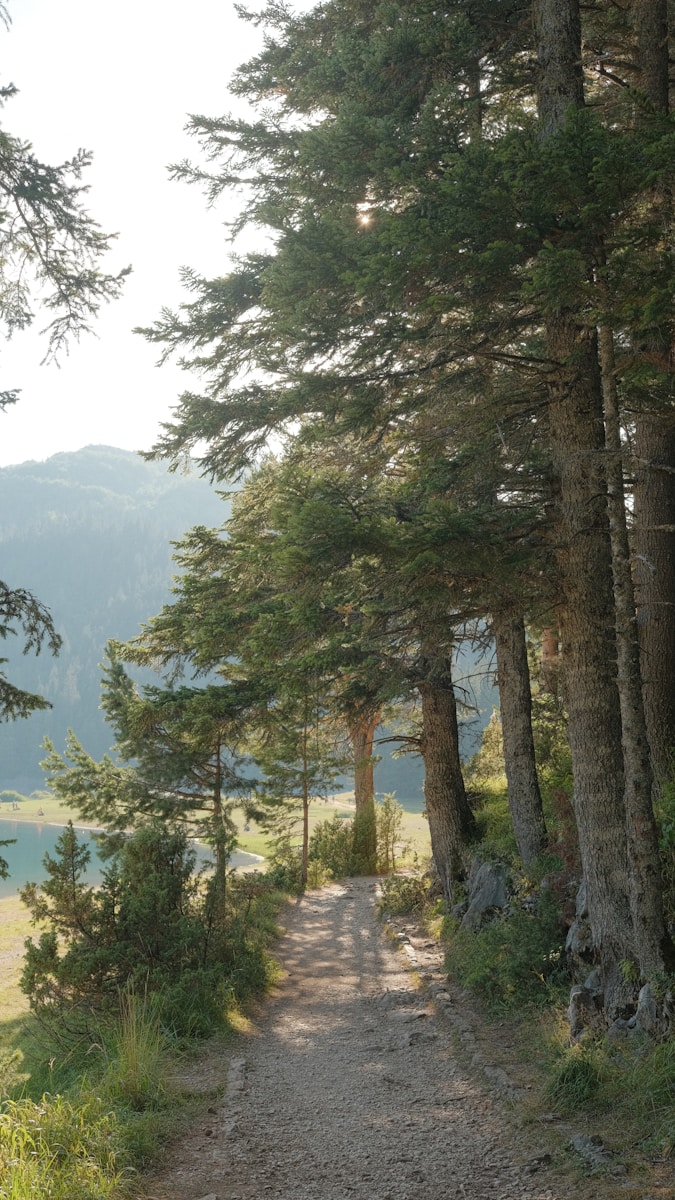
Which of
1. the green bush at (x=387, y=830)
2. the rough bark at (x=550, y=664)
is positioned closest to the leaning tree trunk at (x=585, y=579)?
the rough bark at (x=550, y=664)

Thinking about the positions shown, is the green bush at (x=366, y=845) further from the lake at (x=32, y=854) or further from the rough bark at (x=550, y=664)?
the rough bark at (x=550, y=664)

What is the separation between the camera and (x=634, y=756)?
237 inches

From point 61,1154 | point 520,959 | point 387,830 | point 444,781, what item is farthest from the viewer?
point 387,830

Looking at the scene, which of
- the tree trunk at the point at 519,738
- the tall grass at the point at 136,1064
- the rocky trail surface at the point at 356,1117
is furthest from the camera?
→ the tree trunk at the point at 519,738

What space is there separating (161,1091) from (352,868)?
16.3 m

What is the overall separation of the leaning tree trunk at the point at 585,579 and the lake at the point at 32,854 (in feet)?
29.7

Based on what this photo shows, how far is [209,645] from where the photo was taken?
1047cm

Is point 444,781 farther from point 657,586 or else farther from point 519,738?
point 657,586

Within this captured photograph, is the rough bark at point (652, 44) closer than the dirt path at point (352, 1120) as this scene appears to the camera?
No

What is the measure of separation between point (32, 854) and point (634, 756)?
52.8 m

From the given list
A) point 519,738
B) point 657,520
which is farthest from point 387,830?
point 657,520

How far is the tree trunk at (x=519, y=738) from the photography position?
32.7ft

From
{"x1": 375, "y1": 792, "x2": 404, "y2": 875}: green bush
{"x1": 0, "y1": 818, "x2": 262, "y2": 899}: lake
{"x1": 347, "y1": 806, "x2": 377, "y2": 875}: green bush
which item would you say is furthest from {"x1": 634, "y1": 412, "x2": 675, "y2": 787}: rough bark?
{"x1": 347, "y1": 806, "x2": 377, "y2": 875}: green bush

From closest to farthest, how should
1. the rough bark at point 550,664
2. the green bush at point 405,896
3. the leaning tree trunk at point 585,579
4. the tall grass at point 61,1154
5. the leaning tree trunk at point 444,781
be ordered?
1. the tall grass at point 61,1154
2. the leaning tree trunk at point 585,579
3. the leaning tree trunk at point 444,781
4. the rough bark at point 550,664
5. the green bush at point 405,896
